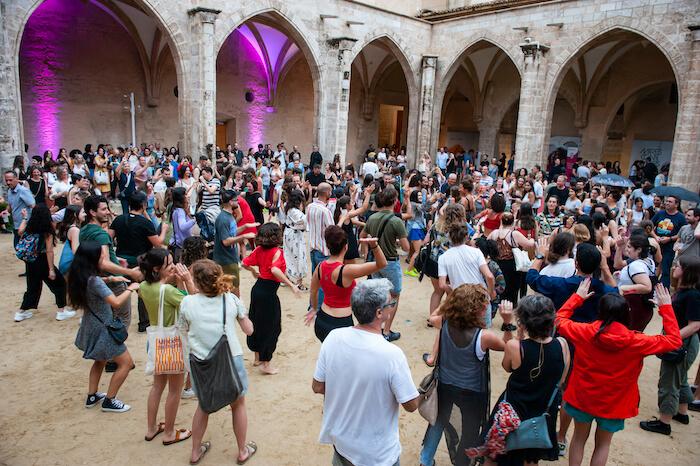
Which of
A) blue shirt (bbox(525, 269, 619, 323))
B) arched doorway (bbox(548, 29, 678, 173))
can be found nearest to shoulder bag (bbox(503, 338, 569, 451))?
blue shirt (bbox(525, 269, 619, 323))

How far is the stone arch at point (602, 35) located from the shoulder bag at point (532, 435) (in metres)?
13.0

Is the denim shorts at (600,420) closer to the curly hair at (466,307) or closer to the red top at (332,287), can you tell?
the curly hair at (466,307)

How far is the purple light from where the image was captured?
49.0ft

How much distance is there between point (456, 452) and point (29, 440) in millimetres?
3086

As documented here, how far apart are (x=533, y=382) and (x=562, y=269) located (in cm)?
154

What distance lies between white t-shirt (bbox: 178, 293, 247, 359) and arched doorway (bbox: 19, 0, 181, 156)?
48.7 ft

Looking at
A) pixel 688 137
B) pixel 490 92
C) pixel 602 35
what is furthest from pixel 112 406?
pixel 490 92

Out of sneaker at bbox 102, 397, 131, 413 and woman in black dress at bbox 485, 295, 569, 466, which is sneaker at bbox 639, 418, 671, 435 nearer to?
woman in black dress at bbox 485, 295, 569, 466

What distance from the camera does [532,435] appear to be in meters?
2.57

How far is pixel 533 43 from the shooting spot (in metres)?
14.2

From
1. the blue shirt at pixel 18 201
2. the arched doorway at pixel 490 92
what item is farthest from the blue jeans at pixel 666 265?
the arched doorway at pixel 490 92

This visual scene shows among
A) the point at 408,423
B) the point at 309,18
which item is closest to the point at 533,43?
the point at 309,18

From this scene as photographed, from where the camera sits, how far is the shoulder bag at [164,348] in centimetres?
321

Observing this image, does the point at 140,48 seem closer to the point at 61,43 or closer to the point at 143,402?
the point at 61,43
